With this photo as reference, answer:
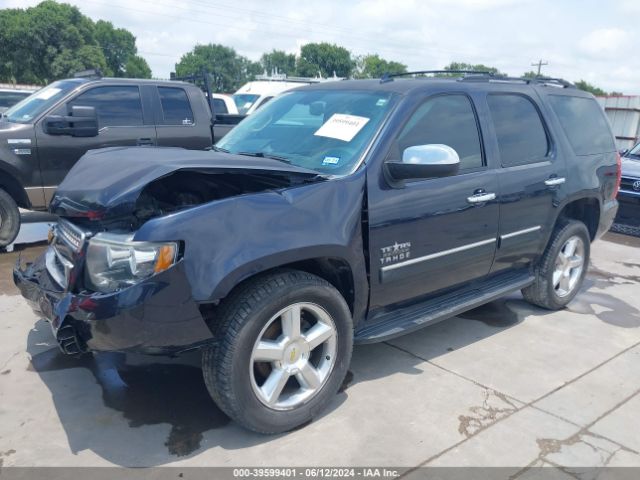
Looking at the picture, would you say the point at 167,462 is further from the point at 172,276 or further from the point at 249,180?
the point at 249,180

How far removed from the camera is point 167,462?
281 cm

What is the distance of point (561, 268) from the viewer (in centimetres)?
507

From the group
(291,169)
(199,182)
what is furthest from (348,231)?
(199,182)

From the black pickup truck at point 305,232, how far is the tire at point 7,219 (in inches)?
129

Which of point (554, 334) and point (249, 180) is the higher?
point (249, 180)

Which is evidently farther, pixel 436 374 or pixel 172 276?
pixel 436 374

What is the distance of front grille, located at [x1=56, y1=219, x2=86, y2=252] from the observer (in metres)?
2.88

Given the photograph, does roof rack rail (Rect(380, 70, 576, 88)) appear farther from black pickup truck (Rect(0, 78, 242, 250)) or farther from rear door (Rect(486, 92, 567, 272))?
black pickup truck (Rect(0, 78, 242, 250))

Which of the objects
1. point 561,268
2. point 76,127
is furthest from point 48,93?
point 561,268

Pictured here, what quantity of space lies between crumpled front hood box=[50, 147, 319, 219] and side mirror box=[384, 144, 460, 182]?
1.64ft

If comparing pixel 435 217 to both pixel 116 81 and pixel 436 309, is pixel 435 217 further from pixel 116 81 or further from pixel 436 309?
pixel 116 81

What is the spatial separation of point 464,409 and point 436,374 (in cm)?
46

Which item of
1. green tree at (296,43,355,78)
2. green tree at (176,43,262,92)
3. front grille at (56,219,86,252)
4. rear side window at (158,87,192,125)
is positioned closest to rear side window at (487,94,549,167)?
front grille at (56,219,86,252)

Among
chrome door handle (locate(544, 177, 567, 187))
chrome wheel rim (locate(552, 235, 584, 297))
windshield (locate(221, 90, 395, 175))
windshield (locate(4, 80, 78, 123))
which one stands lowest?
chrome wheel rim (locate(552, 235, 584, 297))
